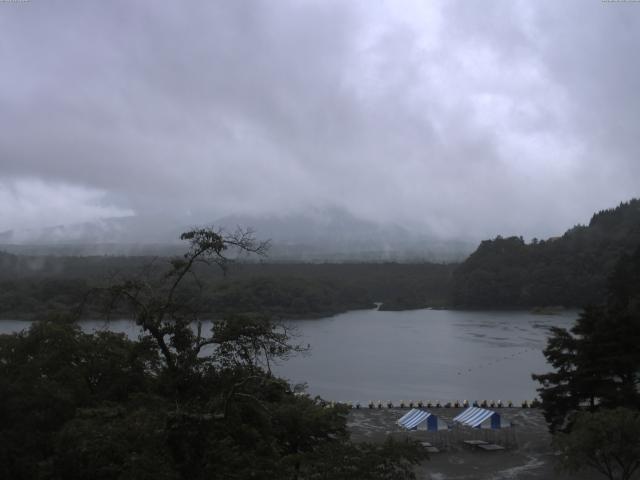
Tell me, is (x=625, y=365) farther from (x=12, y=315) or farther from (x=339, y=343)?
(x=12, y=315)

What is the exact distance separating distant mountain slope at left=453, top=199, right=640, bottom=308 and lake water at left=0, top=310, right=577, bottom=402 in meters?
2.70

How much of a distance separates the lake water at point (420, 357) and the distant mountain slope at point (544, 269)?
270 centimetres

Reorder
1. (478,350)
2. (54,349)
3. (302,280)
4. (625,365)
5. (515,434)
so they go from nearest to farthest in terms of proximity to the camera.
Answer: (54,349) → (625,365) → (515,434) → (478,350) → (302,280)

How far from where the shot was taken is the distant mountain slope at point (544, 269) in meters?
40.0

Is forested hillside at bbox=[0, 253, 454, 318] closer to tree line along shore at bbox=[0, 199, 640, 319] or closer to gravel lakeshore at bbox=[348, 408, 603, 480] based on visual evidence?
tree line along shore at bbox=[0, 199, 640, 319]

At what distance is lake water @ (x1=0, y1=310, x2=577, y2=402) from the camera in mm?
18453

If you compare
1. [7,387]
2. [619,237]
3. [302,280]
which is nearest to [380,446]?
[7,387]

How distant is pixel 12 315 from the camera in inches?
1270

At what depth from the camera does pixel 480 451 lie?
10164 millimetres

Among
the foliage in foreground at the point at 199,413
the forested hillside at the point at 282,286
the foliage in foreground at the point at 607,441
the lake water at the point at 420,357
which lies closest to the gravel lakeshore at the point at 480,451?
the foliage in foreground at the point at 607,441

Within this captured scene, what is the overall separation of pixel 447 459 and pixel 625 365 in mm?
2862

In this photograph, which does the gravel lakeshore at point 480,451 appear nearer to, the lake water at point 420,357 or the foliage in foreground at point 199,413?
the lake water at point 420,357

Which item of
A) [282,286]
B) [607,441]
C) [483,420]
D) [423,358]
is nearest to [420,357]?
[423,358]

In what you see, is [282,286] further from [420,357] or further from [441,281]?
[441,281]
